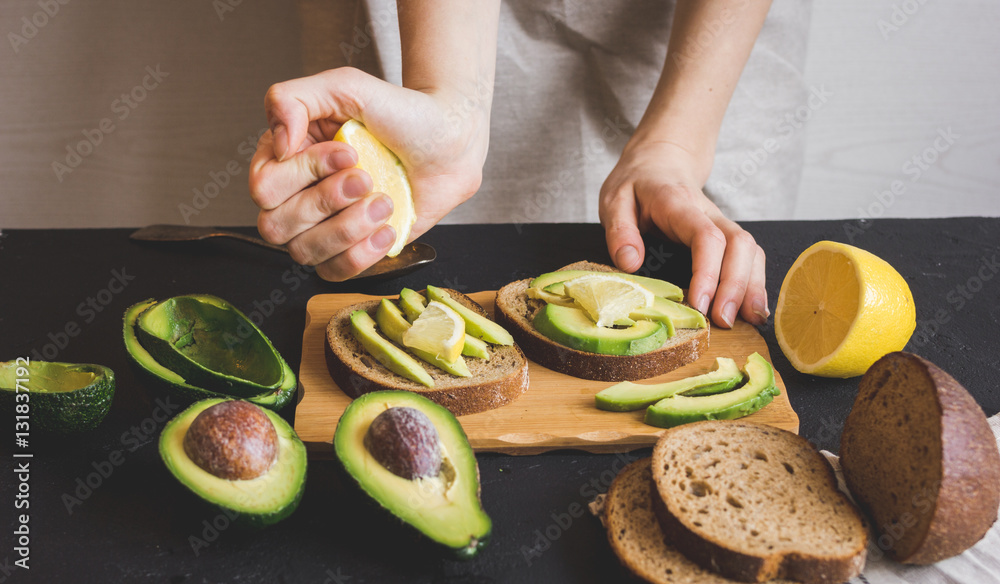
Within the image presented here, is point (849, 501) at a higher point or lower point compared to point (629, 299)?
lower

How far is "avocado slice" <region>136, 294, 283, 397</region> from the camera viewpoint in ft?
5.60

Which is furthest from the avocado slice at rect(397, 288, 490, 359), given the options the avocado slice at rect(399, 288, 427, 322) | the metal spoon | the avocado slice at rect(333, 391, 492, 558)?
the avocado slice at rect(333, 391, 492, 558)

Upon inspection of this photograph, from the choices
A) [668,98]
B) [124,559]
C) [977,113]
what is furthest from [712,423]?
[977,113]

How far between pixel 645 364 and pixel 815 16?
109 inches

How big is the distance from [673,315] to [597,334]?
0.27 m

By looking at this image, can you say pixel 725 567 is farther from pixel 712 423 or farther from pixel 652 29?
pixel 652 29

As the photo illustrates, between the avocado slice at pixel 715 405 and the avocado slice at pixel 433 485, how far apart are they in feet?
1.67

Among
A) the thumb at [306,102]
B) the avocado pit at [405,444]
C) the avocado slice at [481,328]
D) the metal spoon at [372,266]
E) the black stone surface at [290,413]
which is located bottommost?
the black stone surface at [290,413]

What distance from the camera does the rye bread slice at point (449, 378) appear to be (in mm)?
1729

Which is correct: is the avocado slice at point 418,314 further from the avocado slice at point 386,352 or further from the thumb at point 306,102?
the thumb at point 306,102

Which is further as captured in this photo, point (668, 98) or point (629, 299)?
point (668, 98)

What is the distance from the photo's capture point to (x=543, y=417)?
1746 mm

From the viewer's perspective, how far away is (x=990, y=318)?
2217 millimetres

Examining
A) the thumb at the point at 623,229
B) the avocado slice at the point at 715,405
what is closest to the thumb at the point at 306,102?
A: the thumb at the point at 623,229
